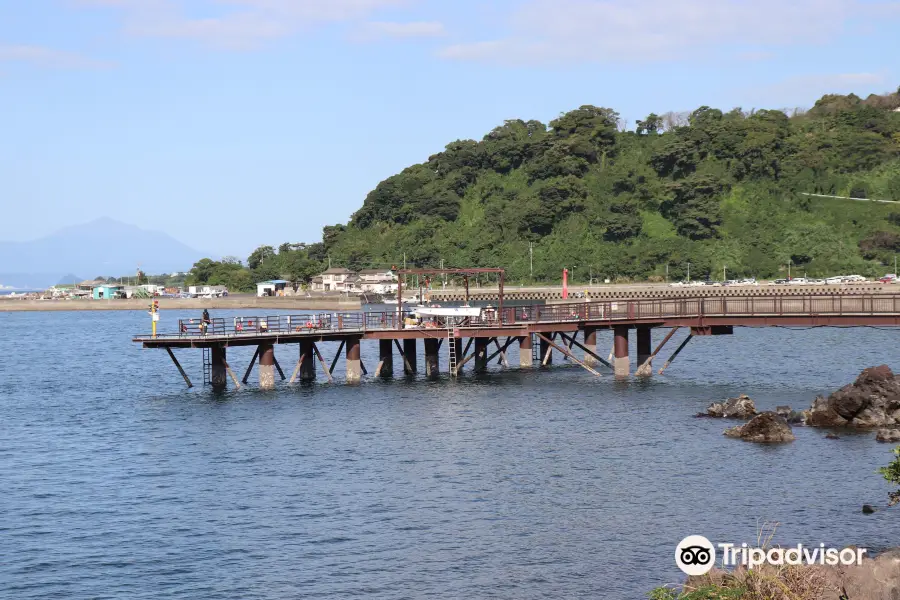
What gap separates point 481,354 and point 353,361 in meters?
11.7

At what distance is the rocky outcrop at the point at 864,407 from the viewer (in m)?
56.7

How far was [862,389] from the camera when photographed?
58500mm

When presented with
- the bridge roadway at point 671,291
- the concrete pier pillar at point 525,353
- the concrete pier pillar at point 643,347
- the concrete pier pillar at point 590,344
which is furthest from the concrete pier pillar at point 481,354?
the bridge roadway at point 671,291

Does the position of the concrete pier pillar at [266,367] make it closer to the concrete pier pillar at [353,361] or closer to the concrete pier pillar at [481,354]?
the concrete pier pillar at [353,361]

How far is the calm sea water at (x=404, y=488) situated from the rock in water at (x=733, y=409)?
1.74m

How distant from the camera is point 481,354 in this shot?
84.1 metres

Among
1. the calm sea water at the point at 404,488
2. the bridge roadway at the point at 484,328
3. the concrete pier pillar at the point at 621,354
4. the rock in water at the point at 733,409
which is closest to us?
the calm sea water at the point at 404,488

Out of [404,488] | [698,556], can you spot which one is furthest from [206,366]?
[698,556]

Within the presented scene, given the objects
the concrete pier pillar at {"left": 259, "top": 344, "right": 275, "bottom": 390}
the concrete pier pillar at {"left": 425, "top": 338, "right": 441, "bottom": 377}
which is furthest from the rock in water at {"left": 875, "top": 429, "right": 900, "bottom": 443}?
the concrete pier pillar at {"left": 259, "top": 344, "right": 275, "bottom": 390}

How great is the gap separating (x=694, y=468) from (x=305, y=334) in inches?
1341

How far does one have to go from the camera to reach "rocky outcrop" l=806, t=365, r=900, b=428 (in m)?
56.7

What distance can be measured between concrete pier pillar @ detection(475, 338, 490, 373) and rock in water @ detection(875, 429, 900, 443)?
3557 cm

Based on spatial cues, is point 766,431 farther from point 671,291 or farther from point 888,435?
point 671,291

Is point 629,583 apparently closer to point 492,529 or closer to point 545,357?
point 492,529
